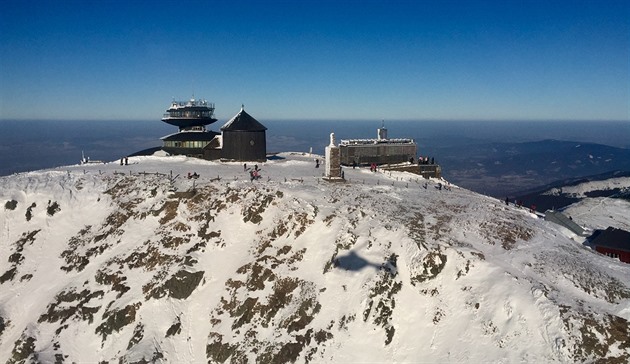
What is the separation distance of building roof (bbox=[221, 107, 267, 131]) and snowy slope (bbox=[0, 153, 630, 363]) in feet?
53.3

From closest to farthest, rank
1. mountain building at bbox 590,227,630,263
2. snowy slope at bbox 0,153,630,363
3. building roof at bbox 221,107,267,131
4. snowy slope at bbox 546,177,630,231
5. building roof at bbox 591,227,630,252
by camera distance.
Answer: snowy slope at bbox 0,153,630,363
mountain building at bbox 590,227,630,263
building roof at bbox 591,227,630,252
building roof at bbox 221,107,267,131
snowy slope at bbox 546,177,630,231

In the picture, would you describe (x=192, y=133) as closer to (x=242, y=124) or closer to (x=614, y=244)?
(x=242, y=124)

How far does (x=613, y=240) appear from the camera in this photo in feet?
139

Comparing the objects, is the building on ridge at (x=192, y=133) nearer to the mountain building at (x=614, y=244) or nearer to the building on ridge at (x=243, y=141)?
the building on ridge at (x=243, y=141)

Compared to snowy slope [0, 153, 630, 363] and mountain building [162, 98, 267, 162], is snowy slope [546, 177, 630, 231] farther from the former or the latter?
mountain building [162, 98, 267, 162]

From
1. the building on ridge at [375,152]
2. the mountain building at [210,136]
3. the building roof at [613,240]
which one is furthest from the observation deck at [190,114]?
the building roof at [613,240]

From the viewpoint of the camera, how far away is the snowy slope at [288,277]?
24094mm

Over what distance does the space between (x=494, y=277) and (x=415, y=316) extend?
561cm

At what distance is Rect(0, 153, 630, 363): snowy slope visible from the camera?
949 inches

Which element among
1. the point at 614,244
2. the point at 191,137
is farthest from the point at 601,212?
the point at 191,137

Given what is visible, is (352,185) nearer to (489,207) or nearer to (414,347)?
(489,207)

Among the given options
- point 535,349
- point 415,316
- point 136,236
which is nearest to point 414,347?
point 415,316

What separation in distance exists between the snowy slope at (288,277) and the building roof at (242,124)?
1624cm

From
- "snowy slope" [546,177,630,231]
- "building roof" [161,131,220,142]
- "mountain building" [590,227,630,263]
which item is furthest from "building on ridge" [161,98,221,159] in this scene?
"snowy slope" [546,177,630,231]
